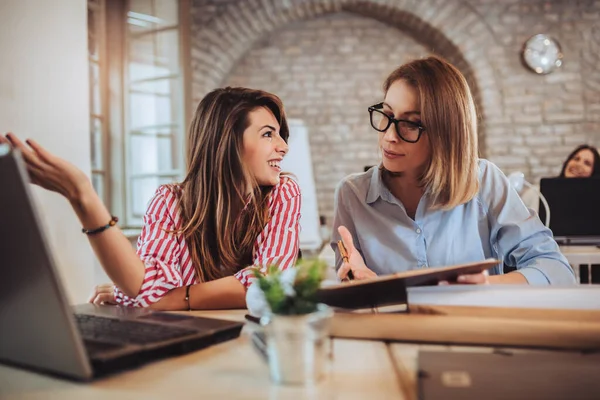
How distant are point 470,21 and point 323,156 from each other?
1.70m

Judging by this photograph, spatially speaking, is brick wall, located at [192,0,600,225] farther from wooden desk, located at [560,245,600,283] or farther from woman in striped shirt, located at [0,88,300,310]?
woman in striped shirt, located at [0,88,300,310]

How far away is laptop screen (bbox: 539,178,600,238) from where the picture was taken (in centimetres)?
276

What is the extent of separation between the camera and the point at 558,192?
2.83 meters

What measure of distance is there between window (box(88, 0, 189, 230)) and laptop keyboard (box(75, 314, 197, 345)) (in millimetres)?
3223

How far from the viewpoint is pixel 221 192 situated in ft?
4.70

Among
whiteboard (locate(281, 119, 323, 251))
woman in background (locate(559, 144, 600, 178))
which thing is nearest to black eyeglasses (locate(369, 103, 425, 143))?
whiteboard (locate(281, 119, 323, 251))

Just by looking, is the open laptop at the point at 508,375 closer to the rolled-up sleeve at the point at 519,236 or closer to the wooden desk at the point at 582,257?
the rolled-up sleeve at the point at 519,236

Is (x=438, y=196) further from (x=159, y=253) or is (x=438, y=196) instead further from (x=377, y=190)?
(x=159, y=253)

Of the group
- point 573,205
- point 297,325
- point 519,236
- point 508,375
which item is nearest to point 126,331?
point 297,325

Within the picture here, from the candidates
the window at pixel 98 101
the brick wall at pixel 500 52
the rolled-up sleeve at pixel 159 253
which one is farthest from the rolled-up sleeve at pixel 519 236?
the brick wall at pixel 500 52

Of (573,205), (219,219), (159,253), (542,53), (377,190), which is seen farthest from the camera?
(542,53)

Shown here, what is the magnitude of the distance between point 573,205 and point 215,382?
2667 millimetres

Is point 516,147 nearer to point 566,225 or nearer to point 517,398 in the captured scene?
point 566,225

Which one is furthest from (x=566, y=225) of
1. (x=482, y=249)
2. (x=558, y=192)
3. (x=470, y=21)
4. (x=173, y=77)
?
(x=173, y=77)
